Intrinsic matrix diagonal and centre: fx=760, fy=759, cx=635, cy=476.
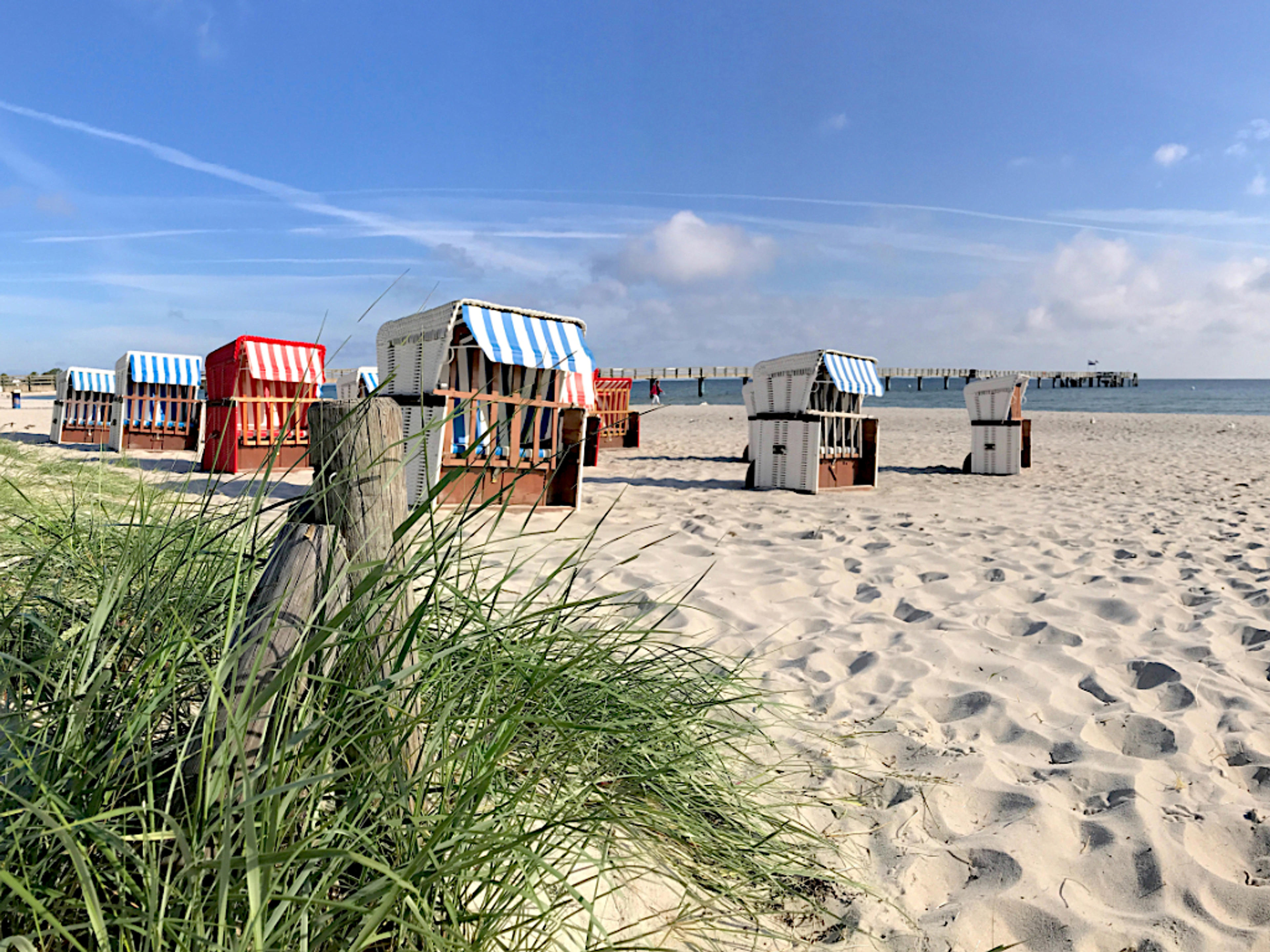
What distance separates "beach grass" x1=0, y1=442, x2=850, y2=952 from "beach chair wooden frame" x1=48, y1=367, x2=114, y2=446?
15.5 metres

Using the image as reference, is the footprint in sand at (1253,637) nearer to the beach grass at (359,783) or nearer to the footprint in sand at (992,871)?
the footprint in sand at (992,871)

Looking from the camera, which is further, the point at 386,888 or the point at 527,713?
the point at 527,713

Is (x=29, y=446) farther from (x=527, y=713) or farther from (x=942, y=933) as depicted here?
(x=942, y=933)

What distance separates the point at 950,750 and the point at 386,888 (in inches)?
83.1

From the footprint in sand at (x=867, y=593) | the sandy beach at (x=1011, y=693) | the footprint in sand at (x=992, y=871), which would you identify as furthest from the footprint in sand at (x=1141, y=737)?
the footprint in sand at (x=867, y=593)

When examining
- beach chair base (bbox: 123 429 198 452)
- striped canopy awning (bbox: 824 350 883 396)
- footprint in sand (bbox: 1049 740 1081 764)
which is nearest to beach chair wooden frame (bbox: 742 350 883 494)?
striped canopy awning (bbox: 824 350 883 396)

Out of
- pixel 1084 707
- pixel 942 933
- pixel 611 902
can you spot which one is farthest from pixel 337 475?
pixel 1084 707

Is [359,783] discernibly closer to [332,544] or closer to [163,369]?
[332,544]

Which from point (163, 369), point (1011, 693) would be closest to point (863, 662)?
point (1011, 693)

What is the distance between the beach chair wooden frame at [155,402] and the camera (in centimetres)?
1340

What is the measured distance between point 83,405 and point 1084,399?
195 feet

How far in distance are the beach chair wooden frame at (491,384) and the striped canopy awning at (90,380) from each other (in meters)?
10.6

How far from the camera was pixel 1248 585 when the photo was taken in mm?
4699

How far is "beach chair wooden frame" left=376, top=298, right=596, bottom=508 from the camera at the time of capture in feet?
22.1
